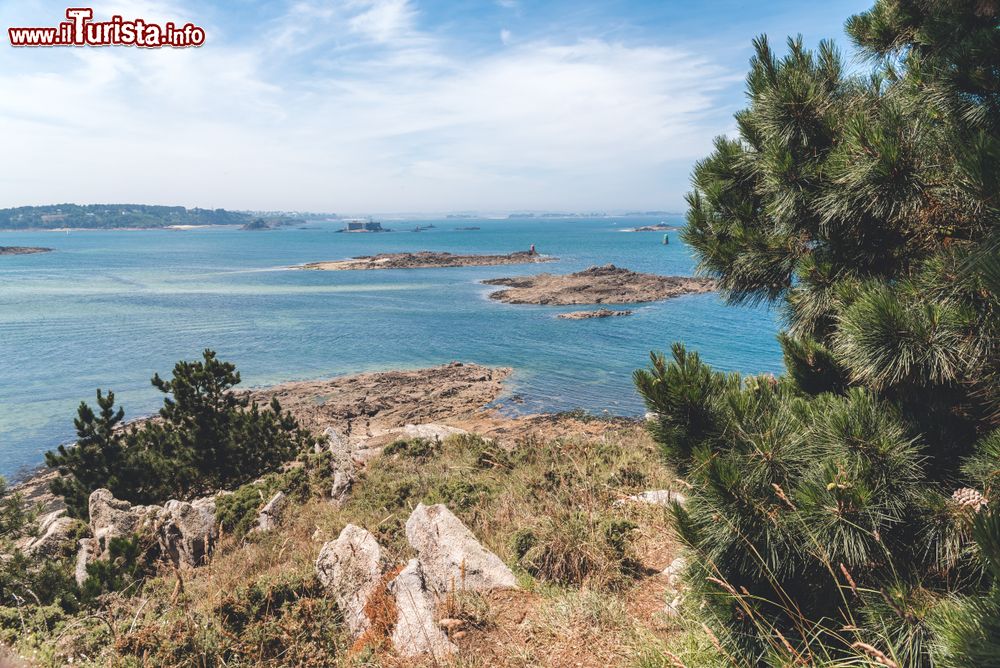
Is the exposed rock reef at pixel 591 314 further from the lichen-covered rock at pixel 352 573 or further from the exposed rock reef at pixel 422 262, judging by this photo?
the exposed rock reef at pixel 422 262

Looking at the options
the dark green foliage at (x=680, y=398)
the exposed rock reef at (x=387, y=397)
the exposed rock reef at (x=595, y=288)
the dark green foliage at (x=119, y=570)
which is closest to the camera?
the dark green foliage at (x=680, y=398)

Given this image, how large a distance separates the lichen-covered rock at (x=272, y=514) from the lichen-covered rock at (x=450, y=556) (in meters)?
3.60

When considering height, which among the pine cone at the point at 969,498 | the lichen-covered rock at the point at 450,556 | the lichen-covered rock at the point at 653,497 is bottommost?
the lichen-covered rock at the point at 653,497

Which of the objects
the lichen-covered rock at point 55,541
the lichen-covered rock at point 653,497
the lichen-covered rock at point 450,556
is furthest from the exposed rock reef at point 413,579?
the lichen-covered rock at point 55,541

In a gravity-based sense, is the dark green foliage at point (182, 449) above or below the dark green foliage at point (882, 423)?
below

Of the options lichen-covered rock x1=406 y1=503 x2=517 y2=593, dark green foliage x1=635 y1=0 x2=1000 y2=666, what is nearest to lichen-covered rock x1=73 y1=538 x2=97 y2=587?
lichen-covered rock x1=406 y1=503 x2=517 y2=593

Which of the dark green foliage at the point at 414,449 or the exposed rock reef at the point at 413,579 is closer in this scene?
the exposed rock reef at the point at 413,579

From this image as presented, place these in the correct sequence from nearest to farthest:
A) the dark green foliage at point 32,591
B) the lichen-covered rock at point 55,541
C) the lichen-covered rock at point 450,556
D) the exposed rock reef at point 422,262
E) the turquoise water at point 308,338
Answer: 1. the lichen-covered rock at point 450,556
2. the dark green foliage at point 32,591
3. the lichen-covered rock at point 55,541
4. the turquoise water at point 308,338
5. the exposed rock reef at point 422,262

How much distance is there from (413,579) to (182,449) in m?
10.6

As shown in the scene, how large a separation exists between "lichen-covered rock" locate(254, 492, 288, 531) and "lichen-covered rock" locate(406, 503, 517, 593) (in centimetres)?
360

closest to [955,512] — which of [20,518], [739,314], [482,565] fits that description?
[482,565]

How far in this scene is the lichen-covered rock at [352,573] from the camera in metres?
5.13

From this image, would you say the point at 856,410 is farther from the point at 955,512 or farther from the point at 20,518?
the point at 20,518

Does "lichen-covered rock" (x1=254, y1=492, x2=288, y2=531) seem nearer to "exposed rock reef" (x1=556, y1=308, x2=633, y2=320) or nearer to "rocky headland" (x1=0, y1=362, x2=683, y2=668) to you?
"rocky headland" (x1=0, y1=362, x2=683, y2=668)
